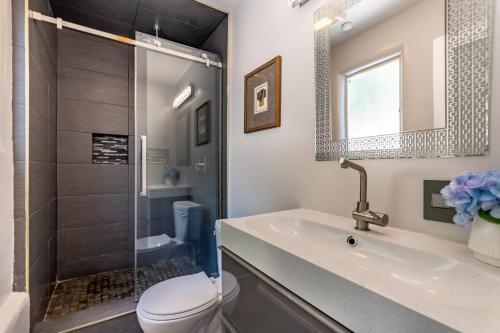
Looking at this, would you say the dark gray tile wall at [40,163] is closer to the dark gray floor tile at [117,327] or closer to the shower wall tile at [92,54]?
the shower wall tile at [92,54]

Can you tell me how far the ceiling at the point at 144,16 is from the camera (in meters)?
1.78

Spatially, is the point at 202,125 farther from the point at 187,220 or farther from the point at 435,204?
the point at 435,204

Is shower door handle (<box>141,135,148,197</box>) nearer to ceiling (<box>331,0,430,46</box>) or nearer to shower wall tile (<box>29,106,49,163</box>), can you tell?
shower wall tile (<box>29,106,49,163</box>)

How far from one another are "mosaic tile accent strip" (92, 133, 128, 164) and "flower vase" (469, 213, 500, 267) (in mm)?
2524

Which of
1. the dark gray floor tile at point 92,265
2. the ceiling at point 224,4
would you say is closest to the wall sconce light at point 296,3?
the ceiling at point 224,4

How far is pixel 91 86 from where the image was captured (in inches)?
82.7

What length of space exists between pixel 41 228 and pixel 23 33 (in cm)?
118

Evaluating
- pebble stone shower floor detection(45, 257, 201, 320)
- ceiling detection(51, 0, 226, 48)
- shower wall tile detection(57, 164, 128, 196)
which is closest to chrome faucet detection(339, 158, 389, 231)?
pebble stone shower floor detection(45, 257, 201, 320)

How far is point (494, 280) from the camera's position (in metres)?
0.50

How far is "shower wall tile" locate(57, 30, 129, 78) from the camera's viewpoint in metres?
2.00

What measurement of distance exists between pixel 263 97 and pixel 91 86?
1715 mm

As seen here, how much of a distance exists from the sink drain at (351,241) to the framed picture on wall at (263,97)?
79 centimetres

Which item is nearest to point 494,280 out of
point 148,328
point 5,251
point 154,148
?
point 148,328

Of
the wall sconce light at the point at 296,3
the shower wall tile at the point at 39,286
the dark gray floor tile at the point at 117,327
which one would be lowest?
the dark gray floor tile at the point at 117,327
